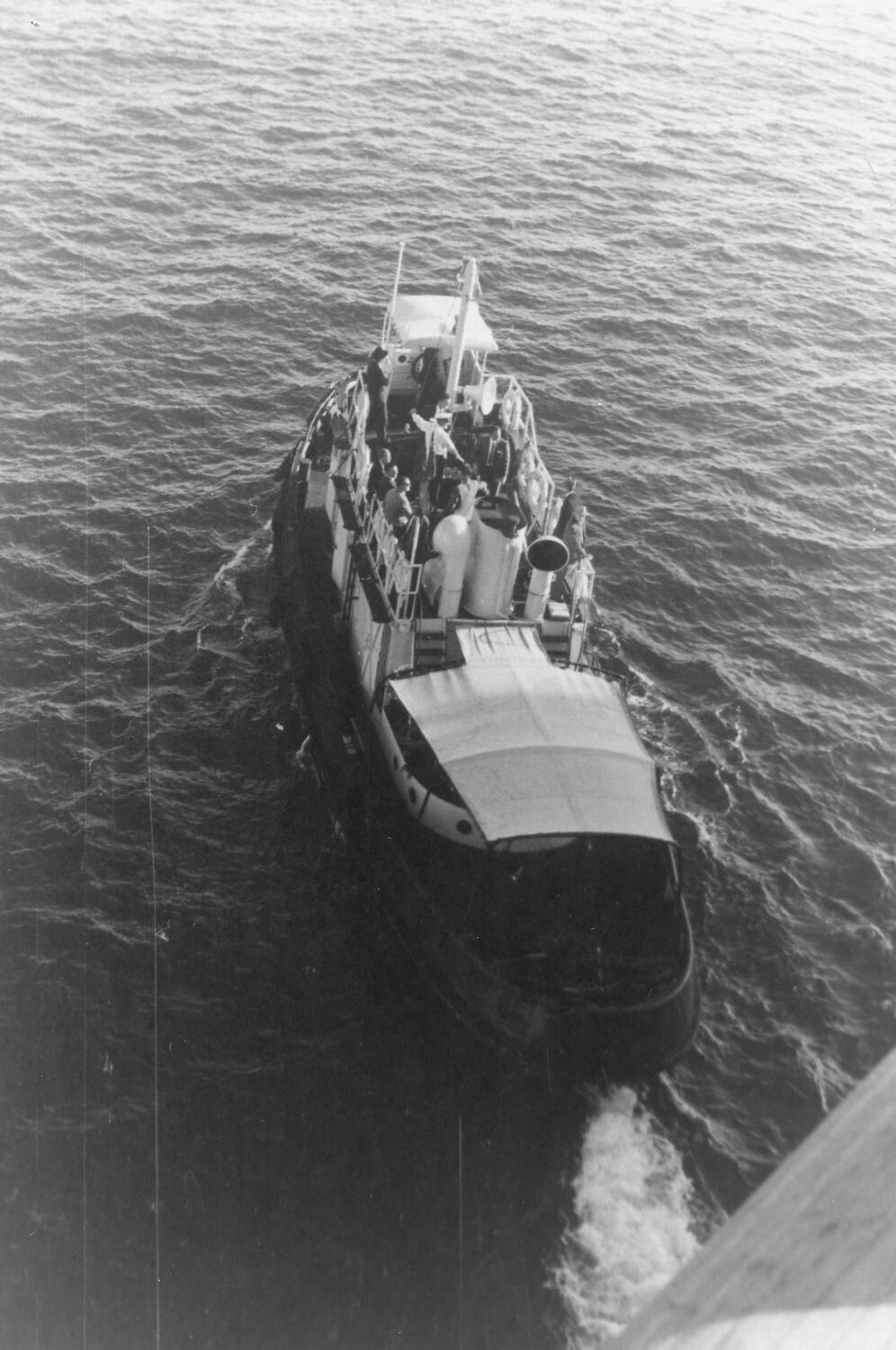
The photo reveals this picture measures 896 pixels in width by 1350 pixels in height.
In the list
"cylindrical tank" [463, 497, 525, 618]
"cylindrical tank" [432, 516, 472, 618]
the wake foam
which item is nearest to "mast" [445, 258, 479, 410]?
"cylindrical tank" [463, 497, 525, 618]

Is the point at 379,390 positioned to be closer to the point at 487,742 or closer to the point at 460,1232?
the point at 487,742

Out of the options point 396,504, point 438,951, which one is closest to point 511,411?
point 396,504

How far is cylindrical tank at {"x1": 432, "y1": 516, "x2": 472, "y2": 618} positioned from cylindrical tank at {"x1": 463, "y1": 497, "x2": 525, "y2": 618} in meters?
0.37

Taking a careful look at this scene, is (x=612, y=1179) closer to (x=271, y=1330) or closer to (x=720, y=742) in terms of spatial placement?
(x=271, y=1330)

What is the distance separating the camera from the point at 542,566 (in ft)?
90.9

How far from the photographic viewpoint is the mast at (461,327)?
106 feet

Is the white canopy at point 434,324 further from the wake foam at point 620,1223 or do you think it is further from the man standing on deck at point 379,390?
the wake foam at point 620,1223

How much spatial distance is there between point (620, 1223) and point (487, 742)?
9.80 m

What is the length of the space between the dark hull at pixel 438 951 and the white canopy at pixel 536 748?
8.47 feet

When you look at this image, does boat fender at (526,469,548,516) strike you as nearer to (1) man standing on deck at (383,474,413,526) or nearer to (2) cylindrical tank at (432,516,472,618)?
(1) man standing on deck at (383,474,413,526)

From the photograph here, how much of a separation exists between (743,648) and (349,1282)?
22.9 metres

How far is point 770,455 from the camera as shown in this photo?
45156mm

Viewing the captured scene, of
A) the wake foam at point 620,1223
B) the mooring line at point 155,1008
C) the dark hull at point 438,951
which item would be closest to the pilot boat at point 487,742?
the dark hull at point 438,951

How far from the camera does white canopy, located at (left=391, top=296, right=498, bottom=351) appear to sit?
3591 centimetres
